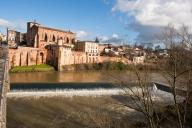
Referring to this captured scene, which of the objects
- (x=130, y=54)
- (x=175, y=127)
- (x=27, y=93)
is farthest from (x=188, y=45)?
(x=27, y=93)

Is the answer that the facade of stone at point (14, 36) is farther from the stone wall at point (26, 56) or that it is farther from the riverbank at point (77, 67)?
the riverbank at point (77, 67)

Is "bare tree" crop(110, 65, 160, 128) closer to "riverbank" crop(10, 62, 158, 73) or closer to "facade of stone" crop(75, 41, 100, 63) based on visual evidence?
"riverbank" crop(10, 62, 158, 73)

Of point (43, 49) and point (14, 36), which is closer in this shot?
point (43, 49)

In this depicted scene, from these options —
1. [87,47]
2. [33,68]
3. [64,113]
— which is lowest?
[64,113]

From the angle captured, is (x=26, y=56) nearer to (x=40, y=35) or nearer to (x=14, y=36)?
(x=40, y=35)

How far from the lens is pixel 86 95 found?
30.0 meters

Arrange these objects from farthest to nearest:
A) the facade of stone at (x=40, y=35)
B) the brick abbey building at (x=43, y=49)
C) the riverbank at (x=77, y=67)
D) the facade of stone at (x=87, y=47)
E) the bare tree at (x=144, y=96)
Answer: the facade of stone at (x=87, y=47), the facade of stone at (x=40, y=35), the brick abbey building at (x=43, y=49), the riverbank at (x=77, y=67), the bare tree at (x=144, y=96)

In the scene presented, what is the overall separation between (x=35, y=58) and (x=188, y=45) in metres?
61.0

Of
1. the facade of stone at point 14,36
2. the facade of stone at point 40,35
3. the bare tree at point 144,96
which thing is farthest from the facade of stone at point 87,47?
the bare tree at point 144,96

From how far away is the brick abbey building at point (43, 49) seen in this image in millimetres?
66438

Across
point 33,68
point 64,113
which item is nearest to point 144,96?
point 64,113

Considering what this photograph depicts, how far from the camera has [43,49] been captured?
71.2 m

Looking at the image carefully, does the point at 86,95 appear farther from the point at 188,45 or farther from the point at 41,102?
the point at 188,45

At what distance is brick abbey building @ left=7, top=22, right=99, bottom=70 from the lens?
66438mm
